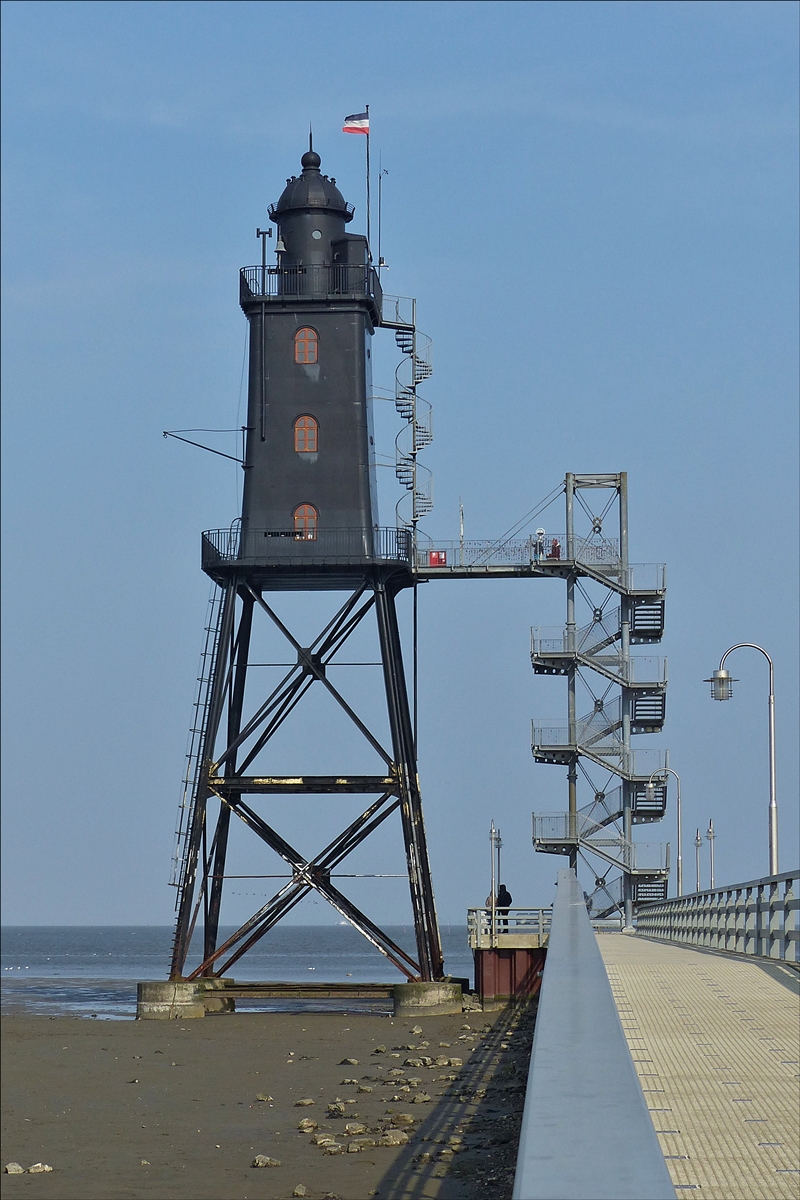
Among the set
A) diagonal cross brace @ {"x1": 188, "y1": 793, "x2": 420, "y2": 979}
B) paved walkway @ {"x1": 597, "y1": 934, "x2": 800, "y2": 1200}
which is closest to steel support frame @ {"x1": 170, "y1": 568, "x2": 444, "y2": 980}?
diagonal cross brace @ {"x1": 188, "y1": 793, "x2": 420, "y2": 979}

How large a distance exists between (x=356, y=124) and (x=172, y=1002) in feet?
70.1

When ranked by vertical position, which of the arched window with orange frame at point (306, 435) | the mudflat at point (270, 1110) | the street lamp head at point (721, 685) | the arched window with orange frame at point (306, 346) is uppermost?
the arched window with orange frame at point (306, 346)

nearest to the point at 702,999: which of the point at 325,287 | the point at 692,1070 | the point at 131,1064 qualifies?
the point at 692,1070

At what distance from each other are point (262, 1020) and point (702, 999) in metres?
23.2

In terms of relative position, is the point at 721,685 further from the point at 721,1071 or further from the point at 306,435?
the point at 721,1071

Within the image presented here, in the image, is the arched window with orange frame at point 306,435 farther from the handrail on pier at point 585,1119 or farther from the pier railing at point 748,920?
the handrail on pier at point 585,1119

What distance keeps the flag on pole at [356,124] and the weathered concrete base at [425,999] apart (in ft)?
67.1

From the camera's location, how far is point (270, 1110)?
21297 mm

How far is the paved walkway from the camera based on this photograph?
22.7 feet

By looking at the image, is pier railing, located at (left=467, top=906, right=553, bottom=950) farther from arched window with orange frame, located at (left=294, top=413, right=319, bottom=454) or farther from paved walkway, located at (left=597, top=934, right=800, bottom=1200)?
paved walkway, located at (left=597, top=934, right=800, bottom=1200)

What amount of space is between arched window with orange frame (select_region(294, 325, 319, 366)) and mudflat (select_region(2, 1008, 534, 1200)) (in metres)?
15.2

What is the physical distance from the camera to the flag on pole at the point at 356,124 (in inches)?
1570

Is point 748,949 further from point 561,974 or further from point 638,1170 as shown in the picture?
point 638,1170

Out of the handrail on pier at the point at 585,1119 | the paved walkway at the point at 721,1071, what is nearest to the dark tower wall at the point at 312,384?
the paved walkway at the point at 721,1071
